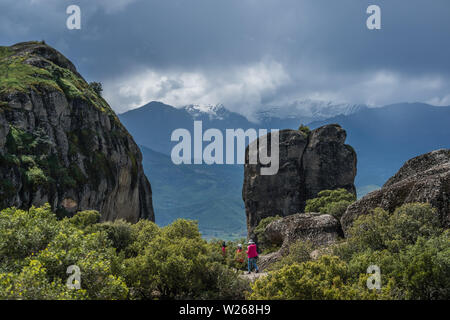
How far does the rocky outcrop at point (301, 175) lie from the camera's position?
71.6 meters

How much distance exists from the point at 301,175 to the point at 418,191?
→ 55.1 m

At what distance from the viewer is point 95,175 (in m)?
59.0

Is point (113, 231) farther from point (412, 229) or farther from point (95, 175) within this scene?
point (95, 175)

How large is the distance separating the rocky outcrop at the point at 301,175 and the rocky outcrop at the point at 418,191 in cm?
4544

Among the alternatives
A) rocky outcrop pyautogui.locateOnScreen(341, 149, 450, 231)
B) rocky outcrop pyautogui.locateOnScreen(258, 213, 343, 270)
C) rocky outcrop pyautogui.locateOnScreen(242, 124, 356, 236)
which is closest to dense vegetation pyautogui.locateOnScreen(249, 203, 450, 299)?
rocky outcrop pyautogui.locateOnScreen(341, 149, 450, 231)

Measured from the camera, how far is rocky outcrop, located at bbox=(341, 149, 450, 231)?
17.5m

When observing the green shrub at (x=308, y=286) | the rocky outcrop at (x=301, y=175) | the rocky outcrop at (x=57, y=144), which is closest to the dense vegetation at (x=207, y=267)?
the green shrub at (x=308, y=286)

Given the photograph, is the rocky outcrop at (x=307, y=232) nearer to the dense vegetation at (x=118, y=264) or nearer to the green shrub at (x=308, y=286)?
the dense vegetation at (x=118, y=264)

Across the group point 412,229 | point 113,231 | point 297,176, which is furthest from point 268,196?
point 412,229

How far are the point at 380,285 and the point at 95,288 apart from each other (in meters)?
9.72

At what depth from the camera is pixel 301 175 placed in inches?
2894

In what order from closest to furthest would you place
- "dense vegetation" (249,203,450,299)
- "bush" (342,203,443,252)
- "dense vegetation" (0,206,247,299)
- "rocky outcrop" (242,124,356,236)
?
"dense vegetation" (249,203,450,299), "dense vegetation" (0,206,247,299), "bush" (342,203,443,252), "rocky outcrop" (242,124,356,236)

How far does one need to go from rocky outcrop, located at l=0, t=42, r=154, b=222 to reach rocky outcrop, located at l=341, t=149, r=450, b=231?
129 feet

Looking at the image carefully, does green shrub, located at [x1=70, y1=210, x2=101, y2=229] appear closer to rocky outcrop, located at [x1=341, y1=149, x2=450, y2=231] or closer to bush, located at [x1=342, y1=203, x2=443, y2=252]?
rocky outcrop, located at [x1=341, y1=149, x2=450, y2=231]
